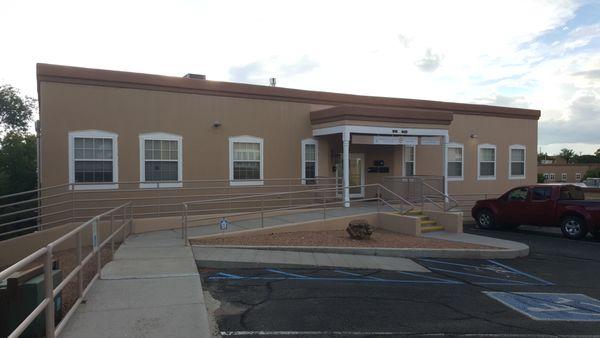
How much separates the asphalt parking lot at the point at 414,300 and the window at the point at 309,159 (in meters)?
7.31

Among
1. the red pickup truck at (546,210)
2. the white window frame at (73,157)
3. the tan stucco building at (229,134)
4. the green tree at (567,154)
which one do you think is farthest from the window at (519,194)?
the green tree at (567,154)

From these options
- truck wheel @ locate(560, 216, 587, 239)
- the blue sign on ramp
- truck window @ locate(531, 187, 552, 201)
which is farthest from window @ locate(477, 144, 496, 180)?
the blue sign on ramp

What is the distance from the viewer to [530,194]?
15.8 m

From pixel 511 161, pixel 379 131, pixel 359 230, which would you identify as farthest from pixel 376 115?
pixel 511 161

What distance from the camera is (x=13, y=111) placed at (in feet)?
133

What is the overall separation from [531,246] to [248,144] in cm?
928

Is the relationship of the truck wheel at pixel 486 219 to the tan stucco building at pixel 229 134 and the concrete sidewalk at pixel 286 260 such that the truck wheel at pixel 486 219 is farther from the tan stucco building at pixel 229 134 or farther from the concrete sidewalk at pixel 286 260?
the concrete sidewalk at pixel 286 260

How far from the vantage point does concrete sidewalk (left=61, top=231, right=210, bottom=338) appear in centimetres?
541

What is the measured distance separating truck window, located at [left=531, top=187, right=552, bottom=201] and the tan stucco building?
A: 328 centimetres

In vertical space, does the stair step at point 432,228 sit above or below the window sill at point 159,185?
below

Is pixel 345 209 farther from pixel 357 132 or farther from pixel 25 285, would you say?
pixel 25 285

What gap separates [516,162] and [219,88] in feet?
49.7

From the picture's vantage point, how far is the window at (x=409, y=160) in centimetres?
1950

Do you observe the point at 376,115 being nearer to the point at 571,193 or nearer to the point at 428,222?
the point at 428,222
